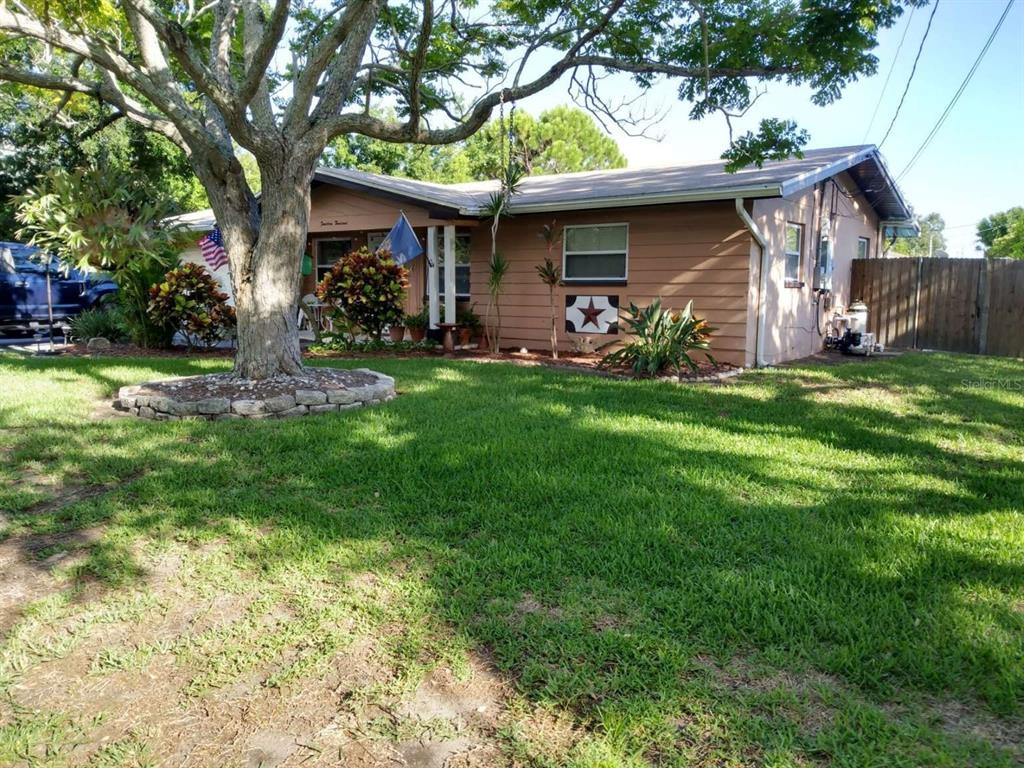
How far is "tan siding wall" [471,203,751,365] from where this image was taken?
10.4m

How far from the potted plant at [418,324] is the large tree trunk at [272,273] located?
561 centimetres

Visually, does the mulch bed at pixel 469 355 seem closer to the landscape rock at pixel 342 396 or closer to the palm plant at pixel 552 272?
the palm plant at pixel 552 272

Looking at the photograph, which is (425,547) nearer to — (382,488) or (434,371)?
(382,488)

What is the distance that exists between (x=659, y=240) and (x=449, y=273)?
3731 mm

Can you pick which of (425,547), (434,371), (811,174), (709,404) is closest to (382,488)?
(425,547)

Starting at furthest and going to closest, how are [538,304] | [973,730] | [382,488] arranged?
[538,304] < [382,488] < [973,730]

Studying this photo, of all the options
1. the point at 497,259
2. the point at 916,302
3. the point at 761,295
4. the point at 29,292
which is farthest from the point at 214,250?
the point at 916,302

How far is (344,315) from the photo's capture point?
1205 cm

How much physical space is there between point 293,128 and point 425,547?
5.24m

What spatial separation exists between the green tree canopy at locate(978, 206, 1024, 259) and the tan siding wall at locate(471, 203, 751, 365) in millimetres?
20766

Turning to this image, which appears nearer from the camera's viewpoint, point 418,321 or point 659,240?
point 659,240

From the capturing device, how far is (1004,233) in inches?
1906

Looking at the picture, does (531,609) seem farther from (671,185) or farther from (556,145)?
(556,145)

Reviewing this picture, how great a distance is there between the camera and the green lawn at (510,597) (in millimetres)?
2398
